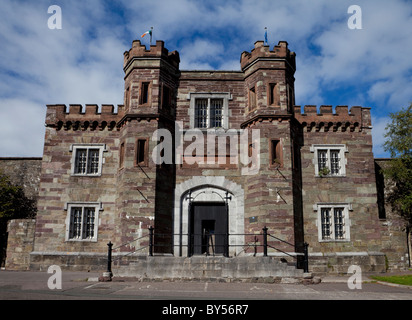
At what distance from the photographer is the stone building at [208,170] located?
59.9 feet

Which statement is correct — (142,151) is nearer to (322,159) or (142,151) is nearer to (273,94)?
(273,94)

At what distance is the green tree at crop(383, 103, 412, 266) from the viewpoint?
829 inches

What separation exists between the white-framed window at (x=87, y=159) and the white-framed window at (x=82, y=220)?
1.68 metres

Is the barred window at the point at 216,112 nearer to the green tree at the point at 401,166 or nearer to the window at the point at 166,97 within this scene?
the window at the point at 166,97

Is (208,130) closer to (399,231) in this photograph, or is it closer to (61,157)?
(61,157)

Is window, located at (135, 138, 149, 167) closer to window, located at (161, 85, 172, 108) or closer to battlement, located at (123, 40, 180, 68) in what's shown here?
window, located at (161, 85, 172, 108)

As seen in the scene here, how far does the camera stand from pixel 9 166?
25.7 meters

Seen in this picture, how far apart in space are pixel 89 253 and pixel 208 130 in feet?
28.0

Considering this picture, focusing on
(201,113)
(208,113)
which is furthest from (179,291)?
(201,113)

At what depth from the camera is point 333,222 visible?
63.0 feet

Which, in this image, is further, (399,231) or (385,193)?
(385,193)

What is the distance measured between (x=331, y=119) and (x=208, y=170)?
284 inches
